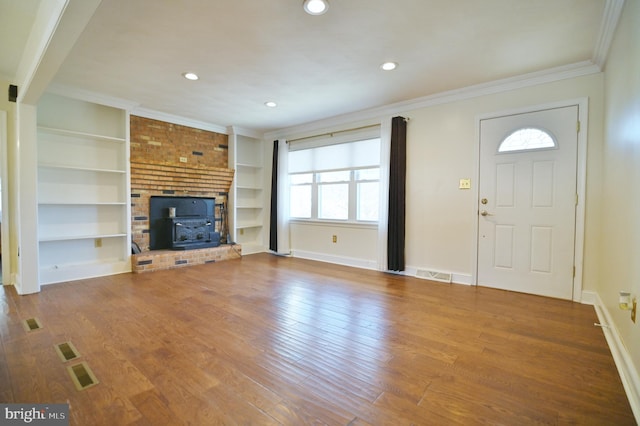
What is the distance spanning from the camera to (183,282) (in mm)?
3783

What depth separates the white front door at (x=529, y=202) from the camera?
10.4 feet

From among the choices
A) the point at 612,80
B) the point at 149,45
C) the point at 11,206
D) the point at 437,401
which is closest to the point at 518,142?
the point at 612,80

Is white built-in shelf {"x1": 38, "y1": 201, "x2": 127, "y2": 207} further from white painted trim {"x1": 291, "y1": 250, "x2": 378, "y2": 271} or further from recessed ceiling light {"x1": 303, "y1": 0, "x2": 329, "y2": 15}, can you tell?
recessed ceiling light {"x1": 303, "y1": 0, "x2": 329, "y2": 15}

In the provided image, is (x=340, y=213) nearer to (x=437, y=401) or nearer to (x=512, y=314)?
(x=512, y=314)

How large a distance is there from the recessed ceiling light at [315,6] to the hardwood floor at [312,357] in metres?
2.41

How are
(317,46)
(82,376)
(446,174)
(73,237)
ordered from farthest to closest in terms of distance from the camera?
(446,174), (73,237), (317,46), (82,376)

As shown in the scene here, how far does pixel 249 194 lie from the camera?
6367mm

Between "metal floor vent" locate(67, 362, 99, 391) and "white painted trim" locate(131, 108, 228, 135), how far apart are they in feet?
12.4

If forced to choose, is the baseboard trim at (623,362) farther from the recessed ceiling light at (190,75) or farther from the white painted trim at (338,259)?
the recessed ceiling light at (190,75)

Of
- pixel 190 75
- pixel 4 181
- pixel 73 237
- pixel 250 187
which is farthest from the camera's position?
pixel 250 187

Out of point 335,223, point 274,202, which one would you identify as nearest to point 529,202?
point 335,223

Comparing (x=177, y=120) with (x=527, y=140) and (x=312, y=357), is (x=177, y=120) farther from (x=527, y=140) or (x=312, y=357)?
(x=527, y=140)

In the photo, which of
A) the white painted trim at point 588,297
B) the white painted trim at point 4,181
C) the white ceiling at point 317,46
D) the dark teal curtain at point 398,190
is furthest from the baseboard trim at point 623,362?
the white painted trim at point 4,181

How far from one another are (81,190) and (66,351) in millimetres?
2818
